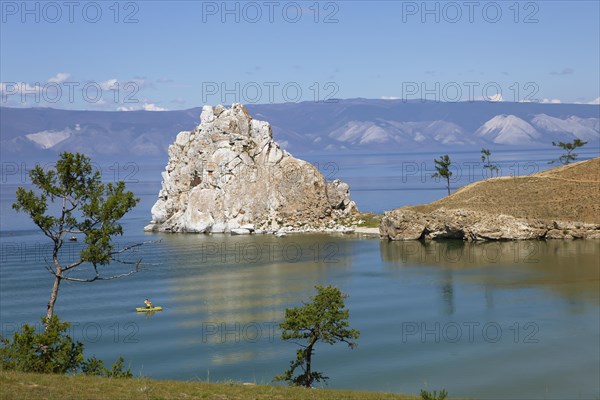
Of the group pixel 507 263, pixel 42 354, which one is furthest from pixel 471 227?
pixel 42 354

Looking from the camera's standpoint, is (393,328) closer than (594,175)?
Yes

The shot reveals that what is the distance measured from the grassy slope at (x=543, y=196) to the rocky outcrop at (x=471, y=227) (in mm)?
3500

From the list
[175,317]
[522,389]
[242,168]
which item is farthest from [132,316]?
[242,168]

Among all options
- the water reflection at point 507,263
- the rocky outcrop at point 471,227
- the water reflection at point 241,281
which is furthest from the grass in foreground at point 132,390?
the rocky outcrop at point 471,227

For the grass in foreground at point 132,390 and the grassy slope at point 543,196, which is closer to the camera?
the grass in foreground at point 132,390

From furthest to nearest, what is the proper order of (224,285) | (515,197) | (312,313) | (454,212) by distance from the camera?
(515,197) → (454,212) → (224,285) → (312,313)

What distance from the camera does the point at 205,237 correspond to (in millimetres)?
112688

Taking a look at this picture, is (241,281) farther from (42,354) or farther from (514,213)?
(514,213)

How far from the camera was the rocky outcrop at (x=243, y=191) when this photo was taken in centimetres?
11781

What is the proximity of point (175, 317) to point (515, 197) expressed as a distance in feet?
216

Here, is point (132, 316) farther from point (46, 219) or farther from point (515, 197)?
point (515, 197)

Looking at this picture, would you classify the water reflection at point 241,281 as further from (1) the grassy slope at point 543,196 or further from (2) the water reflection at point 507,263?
(1) the grassy slope at point 543,196

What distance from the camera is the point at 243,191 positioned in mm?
118562

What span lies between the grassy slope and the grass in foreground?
79.2 metres
